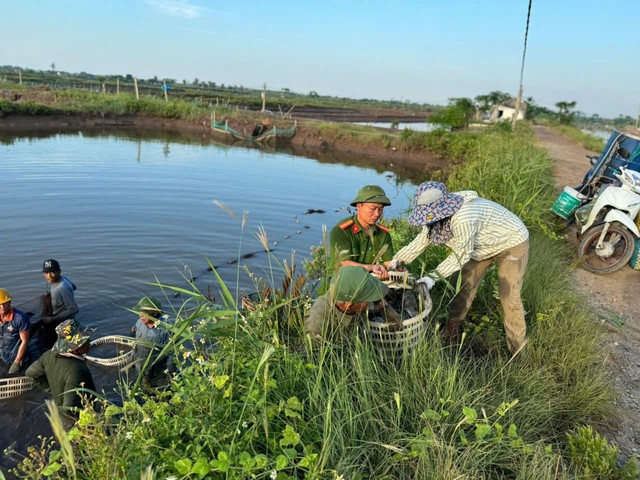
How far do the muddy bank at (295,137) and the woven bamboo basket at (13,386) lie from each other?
2003 centimetres

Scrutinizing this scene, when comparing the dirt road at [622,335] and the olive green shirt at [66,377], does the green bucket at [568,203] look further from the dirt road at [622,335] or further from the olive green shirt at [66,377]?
the olive green shirt at [66,377]

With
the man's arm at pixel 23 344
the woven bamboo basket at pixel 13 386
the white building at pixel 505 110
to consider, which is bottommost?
the woven bamboo basket at pixel 13 386

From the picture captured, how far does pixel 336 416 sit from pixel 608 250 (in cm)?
637

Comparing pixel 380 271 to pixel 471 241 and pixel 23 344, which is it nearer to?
pixel 471 241

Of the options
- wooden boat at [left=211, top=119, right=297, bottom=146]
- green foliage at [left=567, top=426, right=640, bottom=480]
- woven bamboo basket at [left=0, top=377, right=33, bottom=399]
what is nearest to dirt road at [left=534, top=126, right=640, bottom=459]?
green foliage at [left=567, top=426, right=640, bottom=480]

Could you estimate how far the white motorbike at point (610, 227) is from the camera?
6453mm

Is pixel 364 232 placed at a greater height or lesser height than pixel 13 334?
greater

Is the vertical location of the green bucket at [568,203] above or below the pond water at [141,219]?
above

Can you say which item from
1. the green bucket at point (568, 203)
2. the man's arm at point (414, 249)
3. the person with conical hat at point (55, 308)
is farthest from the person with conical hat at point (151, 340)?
the green bucket at point (568, 203)

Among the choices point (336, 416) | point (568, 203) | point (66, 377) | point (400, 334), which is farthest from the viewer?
point (568, 203)

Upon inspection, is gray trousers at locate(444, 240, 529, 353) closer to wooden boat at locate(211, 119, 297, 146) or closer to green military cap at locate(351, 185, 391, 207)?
green military cap at locate(351, 185, 391, 207)

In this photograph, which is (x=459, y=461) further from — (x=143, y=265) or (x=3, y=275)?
(x=3, y=275)

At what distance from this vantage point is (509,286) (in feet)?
12.9

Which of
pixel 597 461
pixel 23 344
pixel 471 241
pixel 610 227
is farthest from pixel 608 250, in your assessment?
pixel 23 344
